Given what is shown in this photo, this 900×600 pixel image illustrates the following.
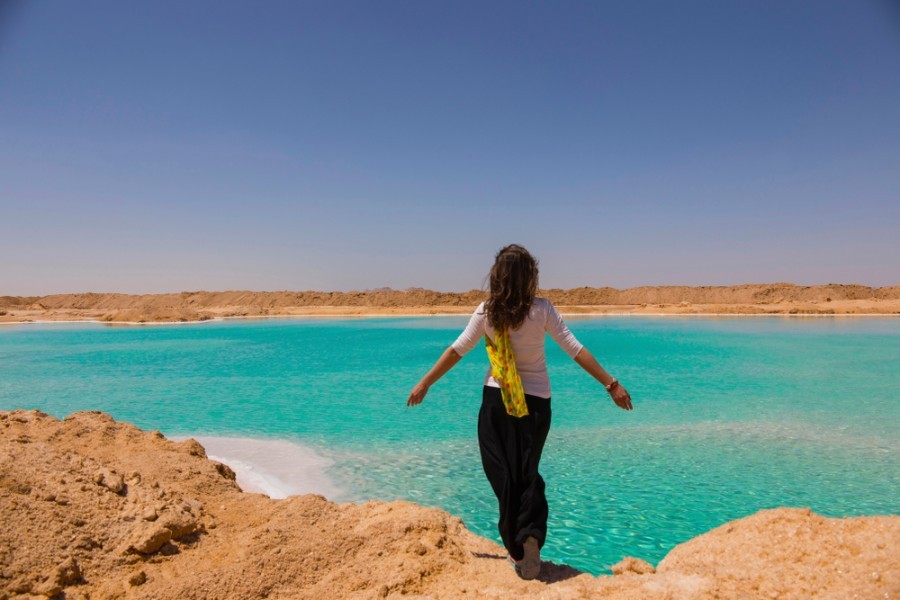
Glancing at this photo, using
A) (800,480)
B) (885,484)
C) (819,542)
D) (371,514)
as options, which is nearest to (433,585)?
(371,514)

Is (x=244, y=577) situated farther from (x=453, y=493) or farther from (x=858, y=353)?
(x=858, y=353)

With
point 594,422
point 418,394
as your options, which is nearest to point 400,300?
point 594,422

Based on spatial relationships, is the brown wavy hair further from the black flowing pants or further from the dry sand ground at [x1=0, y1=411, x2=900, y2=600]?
the dry sand ground at [x1=0, y1=411, x2=900, y2=600]

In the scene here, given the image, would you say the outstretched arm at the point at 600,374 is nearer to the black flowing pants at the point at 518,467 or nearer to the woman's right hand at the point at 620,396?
the woman's right hand at the point at 620,396

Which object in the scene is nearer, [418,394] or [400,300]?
[418,394]

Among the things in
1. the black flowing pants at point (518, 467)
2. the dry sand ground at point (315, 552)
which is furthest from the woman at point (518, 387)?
the dry sand ground at point (315, 552)

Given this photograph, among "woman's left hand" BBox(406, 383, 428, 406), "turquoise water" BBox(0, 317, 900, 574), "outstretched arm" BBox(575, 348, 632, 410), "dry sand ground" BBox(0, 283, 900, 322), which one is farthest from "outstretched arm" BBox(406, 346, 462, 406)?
"dry sand ground" BBox(0, 283, 900, 322)

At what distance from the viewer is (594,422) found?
9219 mm

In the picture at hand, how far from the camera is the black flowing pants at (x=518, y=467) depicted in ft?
9.91

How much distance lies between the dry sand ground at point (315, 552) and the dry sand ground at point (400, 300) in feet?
161

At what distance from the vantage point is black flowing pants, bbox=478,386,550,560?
3020 millimetres

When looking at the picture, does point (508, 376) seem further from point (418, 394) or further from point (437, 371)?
point (418, 394)

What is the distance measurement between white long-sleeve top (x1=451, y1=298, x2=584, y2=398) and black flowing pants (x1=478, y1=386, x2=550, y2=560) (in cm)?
10

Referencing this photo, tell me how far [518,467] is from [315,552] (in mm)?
1279
